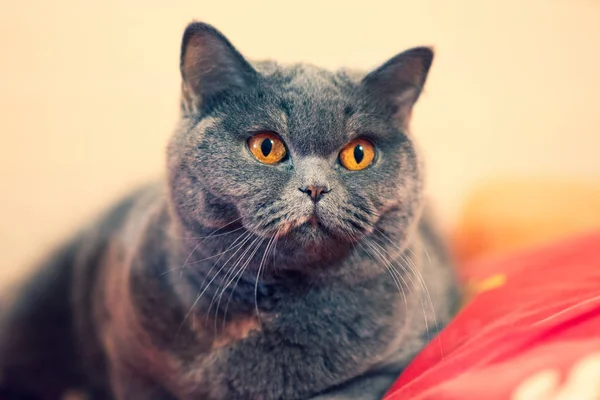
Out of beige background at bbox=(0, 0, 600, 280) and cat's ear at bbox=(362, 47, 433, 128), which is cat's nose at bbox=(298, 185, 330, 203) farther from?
beige background at bbox=(0, 0, 600, 280)

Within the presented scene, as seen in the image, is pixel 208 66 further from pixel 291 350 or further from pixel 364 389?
pixel 364 389

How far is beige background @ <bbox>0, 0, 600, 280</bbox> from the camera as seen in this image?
50.3 inches

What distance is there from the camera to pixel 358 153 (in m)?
0.75

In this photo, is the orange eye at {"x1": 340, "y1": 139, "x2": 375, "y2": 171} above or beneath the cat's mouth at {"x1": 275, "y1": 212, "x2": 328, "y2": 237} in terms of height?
above

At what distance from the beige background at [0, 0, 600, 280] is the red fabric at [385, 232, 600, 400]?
2.11 ft

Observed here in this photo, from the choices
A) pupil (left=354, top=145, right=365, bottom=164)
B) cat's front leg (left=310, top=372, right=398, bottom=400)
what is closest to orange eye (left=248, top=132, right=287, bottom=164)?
pupil (left=354, top=145, right=365, bottom=164)

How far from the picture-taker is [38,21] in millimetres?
1256

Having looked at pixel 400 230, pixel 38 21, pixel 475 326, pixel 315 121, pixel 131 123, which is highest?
pixel 38 21

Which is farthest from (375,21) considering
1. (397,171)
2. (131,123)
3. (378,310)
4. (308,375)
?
(308,375)

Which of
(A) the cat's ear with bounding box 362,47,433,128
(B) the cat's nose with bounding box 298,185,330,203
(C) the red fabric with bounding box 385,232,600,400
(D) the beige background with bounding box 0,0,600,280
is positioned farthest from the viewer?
(D) the beige background with bounding box 0,0,600,280

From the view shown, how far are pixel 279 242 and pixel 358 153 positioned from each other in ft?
0.57

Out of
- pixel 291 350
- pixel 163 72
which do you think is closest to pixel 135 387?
pixel 291 350

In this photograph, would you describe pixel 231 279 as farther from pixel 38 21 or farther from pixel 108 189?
pixel 38 21

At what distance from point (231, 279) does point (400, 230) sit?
26 cm
